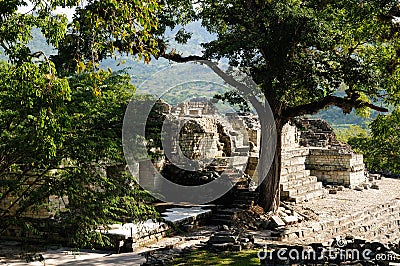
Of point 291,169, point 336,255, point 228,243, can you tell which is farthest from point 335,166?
point 336,255

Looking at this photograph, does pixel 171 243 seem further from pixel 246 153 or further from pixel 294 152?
pixel 294 152

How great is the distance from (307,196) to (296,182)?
81 centimetres

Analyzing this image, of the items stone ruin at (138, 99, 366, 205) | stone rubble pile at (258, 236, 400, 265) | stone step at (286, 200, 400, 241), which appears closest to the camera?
stone rubble pile at (258, 236, 400, 265)

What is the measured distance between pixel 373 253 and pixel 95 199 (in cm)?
535

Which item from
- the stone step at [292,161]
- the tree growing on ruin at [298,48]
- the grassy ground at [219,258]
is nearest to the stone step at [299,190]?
the stone step at [292,161]

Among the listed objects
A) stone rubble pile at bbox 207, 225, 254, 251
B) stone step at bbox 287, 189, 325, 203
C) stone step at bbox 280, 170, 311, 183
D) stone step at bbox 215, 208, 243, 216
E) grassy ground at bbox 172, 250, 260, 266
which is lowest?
grassy ground at bbox 172, 250, 260, 266

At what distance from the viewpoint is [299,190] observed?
2047cm

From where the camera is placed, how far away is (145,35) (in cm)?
707

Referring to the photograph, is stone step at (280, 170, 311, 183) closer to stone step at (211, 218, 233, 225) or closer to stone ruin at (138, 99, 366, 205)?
stone ruin at (138, 99, 366, 205)

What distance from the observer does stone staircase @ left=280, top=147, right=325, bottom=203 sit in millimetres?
19703

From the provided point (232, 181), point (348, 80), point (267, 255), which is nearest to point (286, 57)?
point (348, 80)

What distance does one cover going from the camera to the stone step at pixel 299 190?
64.0 feet

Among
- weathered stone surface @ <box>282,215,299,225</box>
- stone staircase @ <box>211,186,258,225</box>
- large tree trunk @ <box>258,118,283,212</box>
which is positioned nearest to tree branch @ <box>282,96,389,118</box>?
large tree trunk @ <box>258,118,283,212</box>

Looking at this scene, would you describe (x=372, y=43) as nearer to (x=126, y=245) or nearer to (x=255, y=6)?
(x=255, y=6)
